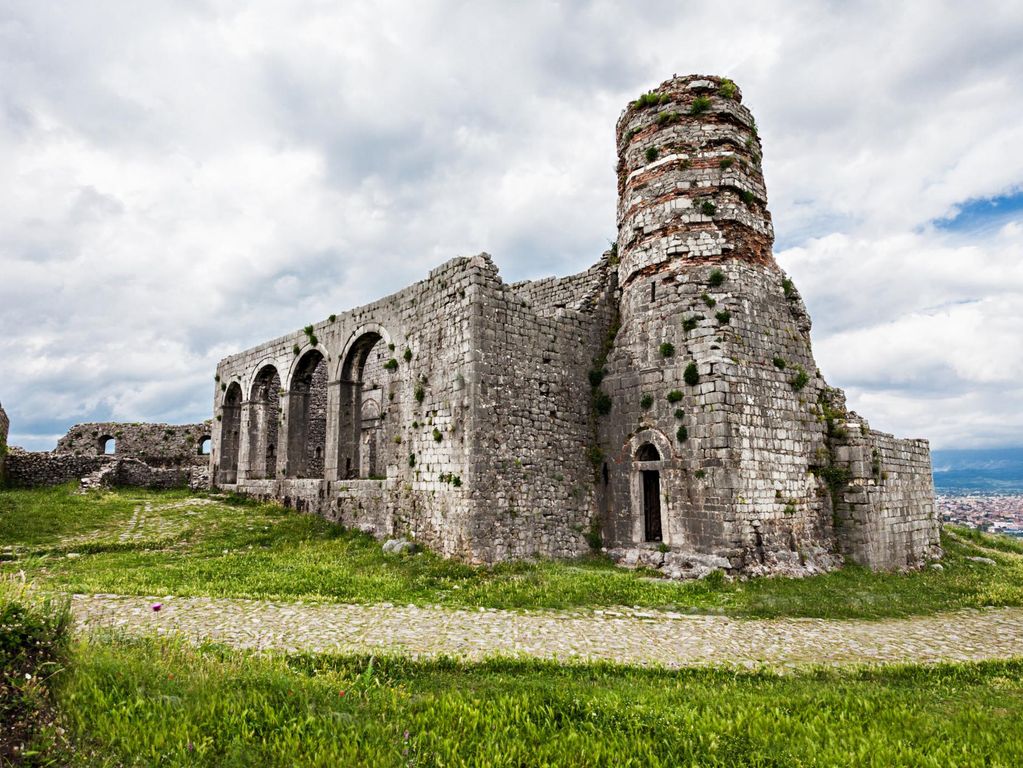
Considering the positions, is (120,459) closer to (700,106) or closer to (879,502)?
(700,106)

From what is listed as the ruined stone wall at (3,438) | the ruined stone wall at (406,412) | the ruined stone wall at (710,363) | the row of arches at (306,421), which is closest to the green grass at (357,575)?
the ruined stone wall at (406,412)

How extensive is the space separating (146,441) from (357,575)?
2531 cm

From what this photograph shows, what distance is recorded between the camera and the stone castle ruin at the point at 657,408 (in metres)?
13.3

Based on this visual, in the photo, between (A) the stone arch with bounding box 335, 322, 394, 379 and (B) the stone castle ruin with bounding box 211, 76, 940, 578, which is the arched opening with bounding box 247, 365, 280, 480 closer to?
(A) the stone arch with bounding box 335, 322, 394, 379

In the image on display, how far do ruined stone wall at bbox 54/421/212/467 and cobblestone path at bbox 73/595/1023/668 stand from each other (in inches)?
950

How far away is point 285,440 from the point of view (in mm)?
21469

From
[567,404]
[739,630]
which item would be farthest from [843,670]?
[567,404]

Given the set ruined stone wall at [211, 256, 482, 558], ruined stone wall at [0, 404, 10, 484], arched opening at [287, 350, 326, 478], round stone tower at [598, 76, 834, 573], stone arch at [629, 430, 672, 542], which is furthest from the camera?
ruined stone wall at [0, 404, 10, 484]

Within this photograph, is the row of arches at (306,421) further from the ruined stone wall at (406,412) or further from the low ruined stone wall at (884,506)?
the low ruined stone wall at (884,506)

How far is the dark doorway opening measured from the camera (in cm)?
1459

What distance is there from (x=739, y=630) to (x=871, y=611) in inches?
130

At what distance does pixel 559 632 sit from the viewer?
27.7 feet

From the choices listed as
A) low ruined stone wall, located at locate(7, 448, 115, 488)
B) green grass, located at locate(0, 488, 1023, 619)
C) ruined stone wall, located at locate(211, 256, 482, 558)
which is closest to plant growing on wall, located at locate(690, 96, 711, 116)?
ruined stone wall, located at locate(211, 256, 482, 558)

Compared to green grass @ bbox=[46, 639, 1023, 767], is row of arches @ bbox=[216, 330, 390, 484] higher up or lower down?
higher up
